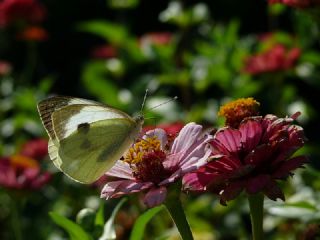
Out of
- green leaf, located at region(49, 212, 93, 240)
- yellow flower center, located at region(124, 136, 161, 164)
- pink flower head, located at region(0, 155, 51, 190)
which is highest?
yellow flower center, located at region(124, 136, 161, 164)

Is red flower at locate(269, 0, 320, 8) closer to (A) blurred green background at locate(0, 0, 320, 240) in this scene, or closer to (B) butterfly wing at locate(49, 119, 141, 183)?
(A) blurred green background at locate(0, 0, 320, 240)

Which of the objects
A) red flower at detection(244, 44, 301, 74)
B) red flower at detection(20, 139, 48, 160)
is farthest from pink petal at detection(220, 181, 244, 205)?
red flower at detection(20, 139, 48, 160)

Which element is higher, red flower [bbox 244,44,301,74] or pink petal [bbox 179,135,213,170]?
pink petal [bbox 179,135,213,170]

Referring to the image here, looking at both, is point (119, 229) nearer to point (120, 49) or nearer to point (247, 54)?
point (247, 54)

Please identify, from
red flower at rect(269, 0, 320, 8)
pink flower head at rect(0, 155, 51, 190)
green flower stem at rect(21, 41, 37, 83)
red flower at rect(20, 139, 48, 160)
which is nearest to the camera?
red flower at rect(269, 0, 320, 8)

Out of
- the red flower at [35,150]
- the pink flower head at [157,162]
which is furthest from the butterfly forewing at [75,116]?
the red flower at [35,150]

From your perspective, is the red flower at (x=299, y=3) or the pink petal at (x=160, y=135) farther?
the red flower at (x=299, y=3)

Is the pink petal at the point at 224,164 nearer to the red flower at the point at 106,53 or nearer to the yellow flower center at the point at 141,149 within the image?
the yellow flower center at the point at 141,149

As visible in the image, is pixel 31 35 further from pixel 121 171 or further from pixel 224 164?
pixel 224 164
